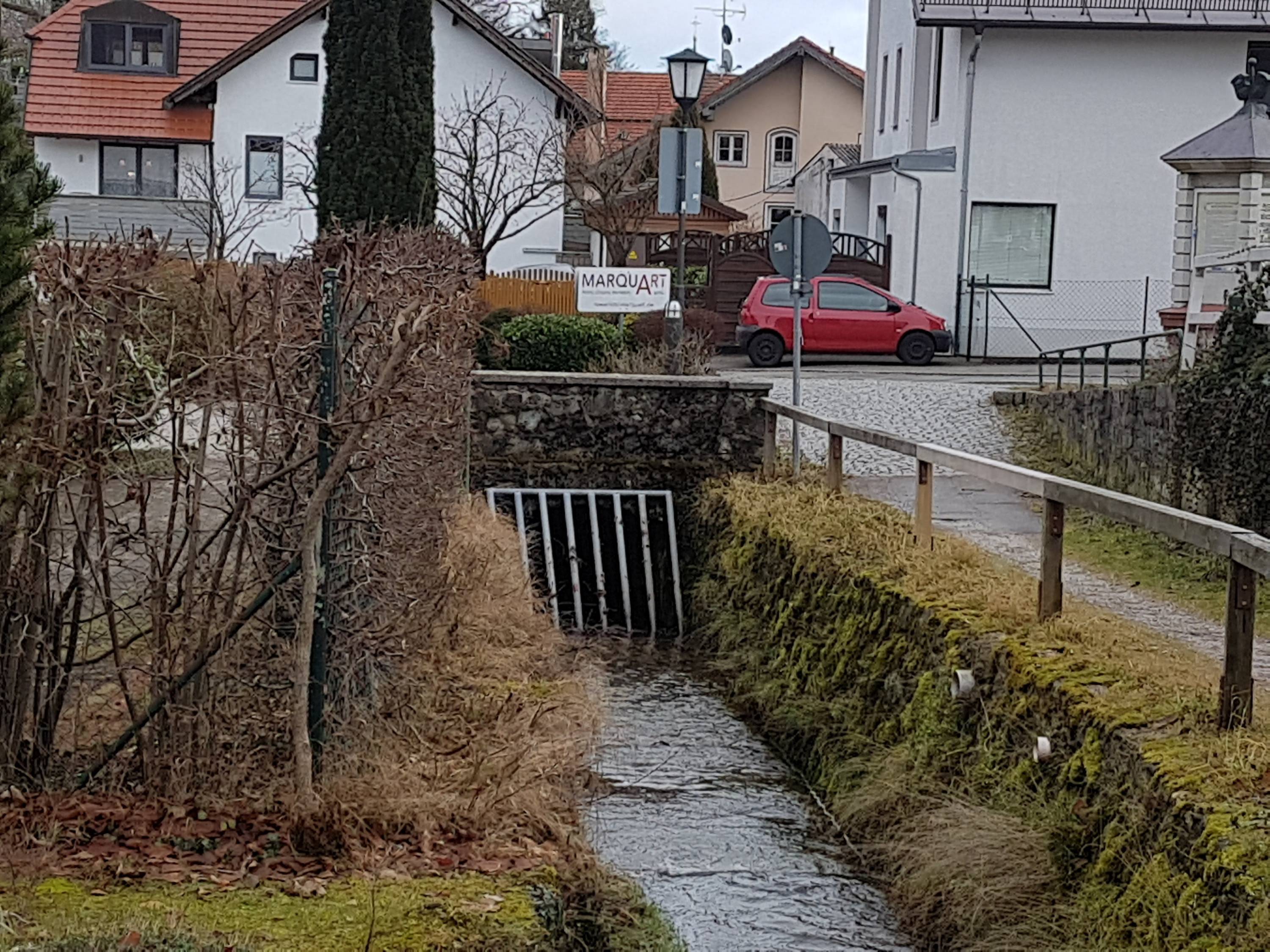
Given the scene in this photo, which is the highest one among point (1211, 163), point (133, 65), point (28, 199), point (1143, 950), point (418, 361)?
point (133, 65)

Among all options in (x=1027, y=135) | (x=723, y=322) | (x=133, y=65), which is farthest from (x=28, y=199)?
(x=133, y=65)

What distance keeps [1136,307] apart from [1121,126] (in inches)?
124

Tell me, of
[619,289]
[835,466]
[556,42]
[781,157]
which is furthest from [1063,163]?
[781,157]

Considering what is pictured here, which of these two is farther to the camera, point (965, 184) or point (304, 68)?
point (304, 68)

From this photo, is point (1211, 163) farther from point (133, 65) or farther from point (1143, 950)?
point (133, 65)

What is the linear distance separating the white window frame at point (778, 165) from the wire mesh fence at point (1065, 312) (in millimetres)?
24865

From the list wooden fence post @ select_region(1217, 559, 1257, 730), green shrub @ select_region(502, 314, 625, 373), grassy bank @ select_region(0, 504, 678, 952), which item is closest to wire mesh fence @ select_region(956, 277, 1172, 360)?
green shrub @ select_region(502, 314, 625, 373)

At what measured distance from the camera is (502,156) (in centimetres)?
3500

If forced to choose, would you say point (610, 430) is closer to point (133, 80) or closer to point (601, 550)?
point (601, 550)

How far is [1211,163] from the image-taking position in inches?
643

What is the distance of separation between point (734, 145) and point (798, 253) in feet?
136

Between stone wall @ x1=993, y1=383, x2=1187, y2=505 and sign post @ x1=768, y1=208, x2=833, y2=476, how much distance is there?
9.63 ft

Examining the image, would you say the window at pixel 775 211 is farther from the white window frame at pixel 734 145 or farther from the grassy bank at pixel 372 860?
the grassy bank at pixel 372 860

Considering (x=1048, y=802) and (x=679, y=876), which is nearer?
(x=1048, y=802)
